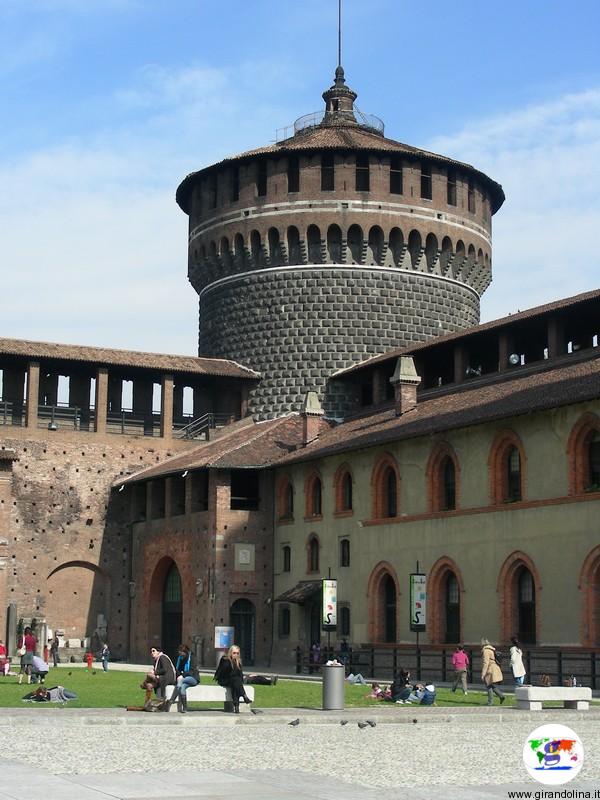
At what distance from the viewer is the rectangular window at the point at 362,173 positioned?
5912 centimetres

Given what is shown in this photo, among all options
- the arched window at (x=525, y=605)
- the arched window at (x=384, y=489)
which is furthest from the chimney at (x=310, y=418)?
the arched window at (x=525, y=605)

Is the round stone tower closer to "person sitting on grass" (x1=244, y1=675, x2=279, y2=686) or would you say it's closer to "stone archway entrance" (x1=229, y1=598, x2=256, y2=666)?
"stone archway entrance" (x1=229, y1=598, x2=256, y2=666)

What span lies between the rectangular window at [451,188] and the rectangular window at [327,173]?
500 cm

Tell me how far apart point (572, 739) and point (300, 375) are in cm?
4291

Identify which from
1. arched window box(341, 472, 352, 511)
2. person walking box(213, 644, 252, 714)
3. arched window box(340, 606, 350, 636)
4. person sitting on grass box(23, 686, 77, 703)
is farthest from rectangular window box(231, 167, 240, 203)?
person walking box(213, 644, 252, 714)

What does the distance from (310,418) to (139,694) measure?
23.1 meters

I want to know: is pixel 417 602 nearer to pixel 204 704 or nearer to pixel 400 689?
pixel 400 689

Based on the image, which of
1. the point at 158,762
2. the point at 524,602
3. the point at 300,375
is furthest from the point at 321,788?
the point at 300,375

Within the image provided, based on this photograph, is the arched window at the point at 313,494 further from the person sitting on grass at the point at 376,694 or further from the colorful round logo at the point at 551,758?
the colorful round logo at the point at 551,758

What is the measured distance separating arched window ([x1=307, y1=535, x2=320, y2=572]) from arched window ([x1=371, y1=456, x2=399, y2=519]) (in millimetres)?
4699

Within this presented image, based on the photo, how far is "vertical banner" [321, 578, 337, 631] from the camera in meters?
46.2

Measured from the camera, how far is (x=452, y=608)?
43.0 m

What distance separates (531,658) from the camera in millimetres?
36938

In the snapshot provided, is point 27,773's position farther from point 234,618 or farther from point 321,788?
point 234,618
